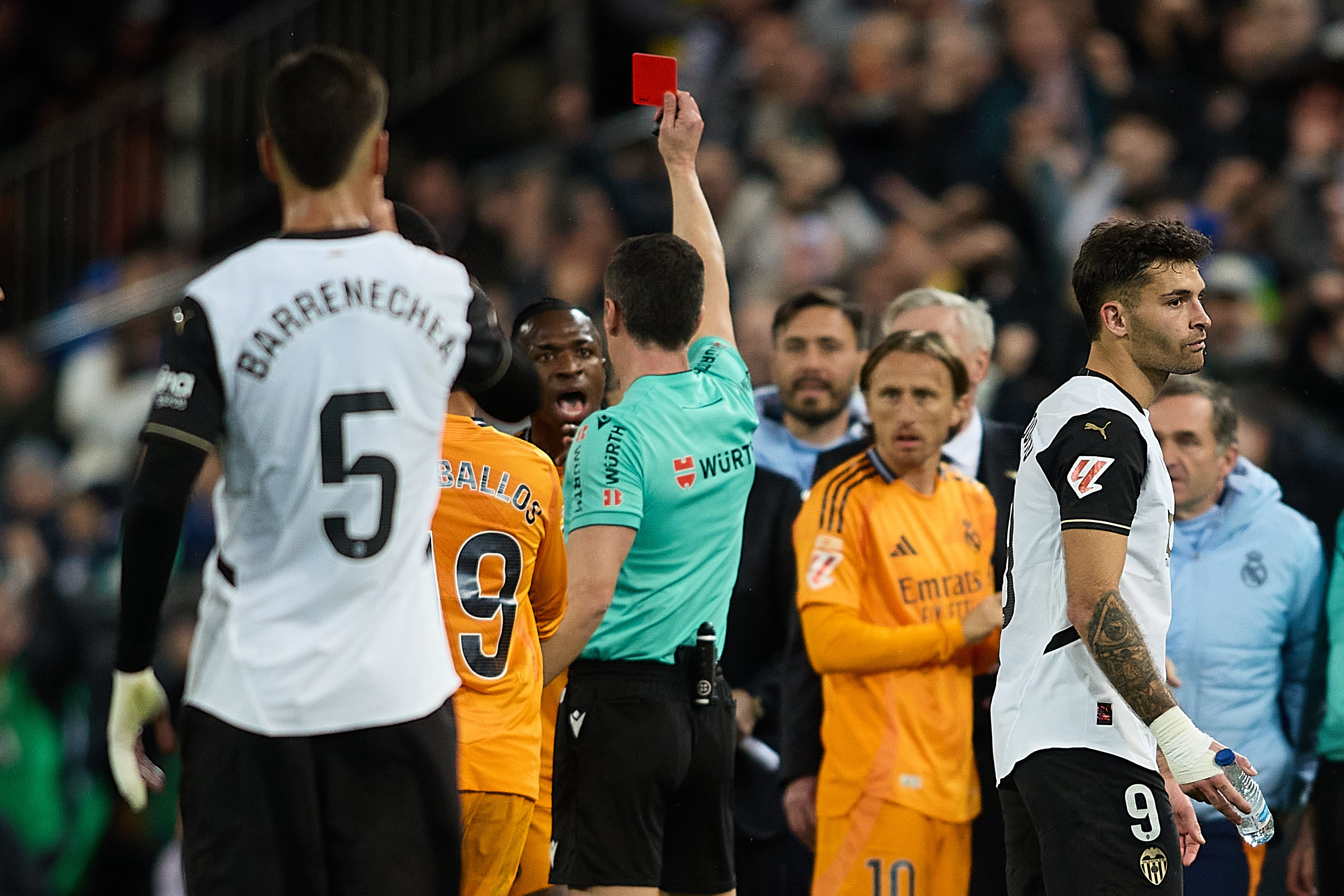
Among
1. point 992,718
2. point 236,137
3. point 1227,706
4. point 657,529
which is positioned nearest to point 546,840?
point 657,529

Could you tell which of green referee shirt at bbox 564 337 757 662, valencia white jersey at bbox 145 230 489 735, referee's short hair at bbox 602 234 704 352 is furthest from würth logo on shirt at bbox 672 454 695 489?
valencia white jersey at bbox 145 230 489 735

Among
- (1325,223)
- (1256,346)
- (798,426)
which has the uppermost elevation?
(1325,223)

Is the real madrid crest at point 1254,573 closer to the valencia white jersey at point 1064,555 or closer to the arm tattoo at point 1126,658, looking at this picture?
the valencia white jersey at point 1064,555

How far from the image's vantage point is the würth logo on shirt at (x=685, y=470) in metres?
5.05

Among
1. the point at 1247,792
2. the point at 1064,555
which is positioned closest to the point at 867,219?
the point at 1064,555

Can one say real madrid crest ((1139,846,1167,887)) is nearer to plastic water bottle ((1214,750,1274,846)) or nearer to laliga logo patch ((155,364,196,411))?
plastic water bottle ((1214,750,1274,846))

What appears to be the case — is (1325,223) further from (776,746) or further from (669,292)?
(669,292)

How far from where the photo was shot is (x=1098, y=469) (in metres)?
4.27

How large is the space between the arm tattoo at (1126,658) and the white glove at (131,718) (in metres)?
2.30

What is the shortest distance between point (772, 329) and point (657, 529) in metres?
2.45

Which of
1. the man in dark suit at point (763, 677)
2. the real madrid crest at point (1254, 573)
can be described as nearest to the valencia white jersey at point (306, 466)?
the man in dark suit at point (763, 677)

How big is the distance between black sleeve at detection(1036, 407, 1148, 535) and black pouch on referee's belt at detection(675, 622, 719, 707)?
4.22ft

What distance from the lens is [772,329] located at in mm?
7359

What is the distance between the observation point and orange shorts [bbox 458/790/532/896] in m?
4.68
